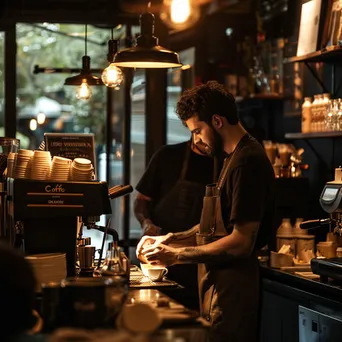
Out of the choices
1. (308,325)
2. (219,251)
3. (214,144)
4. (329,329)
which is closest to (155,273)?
(219,251)

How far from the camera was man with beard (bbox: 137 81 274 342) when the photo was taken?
13.0 feet

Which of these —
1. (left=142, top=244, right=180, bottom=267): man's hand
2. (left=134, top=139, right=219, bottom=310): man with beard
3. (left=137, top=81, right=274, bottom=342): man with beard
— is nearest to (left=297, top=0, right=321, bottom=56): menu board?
(left=134, top=139, right=219, bottom=310): man with beard

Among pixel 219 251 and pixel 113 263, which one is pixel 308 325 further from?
pixel 113 263

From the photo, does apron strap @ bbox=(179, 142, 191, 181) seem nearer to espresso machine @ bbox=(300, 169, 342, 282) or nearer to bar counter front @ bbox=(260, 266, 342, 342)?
bar counter front @ bbox=(260, 266, 342, 342)

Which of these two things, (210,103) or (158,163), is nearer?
(210,103)

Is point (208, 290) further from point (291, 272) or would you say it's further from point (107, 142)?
point (107, 142)

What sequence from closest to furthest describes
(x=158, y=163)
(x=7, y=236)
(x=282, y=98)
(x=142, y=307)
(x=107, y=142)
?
(x=142, y=307)
(x=7, y=236)
(x=158, y=163)
(x=282, y=98)
(x=107, y=142)

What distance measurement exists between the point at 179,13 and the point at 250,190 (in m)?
2.87

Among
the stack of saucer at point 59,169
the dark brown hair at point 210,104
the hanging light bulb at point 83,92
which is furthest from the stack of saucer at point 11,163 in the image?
the hanging light bulb at point 83,92

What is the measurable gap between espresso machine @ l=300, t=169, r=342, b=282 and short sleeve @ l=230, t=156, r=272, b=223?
29.0 inches

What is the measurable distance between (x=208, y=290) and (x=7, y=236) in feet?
3.22

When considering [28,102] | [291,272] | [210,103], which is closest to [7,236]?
[210,103]

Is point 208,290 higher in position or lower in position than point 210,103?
lower

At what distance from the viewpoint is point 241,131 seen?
421 cm
